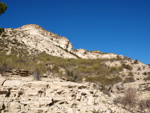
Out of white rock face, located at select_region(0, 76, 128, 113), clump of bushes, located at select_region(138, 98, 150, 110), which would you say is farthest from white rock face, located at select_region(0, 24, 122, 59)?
clump of bushes, located at select_region(138, 98, 150, 110)

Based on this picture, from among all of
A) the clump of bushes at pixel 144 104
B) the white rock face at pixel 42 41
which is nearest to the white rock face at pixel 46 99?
the clump of bushes at pixel 144 104

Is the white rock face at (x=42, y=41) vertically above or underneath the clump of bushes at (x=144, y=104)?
above

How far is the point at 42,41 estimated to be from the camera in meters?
36.8

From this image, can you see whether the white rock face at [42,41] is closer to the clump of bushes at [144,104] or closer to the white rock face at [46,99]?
the white rock face at [46,99]

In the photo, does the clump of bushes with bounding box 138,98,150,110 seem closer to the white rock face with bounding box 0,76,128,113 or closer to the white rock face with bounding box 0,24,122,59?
the white rock face with bounding box 0,76,128,113

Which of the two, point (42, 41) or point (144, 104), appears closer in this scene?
point (144, 104)

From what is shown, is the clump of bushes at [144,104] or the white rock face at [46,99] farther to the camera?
the clump of bushes at [144,104]

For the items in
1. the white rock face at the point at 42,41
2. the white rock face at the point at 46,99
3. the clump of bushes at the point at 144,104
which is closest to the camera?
the white rock face at the point at 46,99

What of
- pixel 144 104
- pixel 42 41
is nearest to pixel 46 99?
pixel 144 104

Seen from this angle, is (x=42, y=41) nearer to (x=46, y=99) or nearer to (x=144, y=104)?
(x=144, y=104)

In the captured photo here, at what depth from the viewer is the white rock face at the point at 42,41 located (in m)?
32.5

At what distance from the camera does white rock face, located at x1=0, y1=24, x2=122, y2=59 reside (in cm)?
3250

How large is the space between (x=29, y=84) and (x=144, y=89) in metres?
9.71

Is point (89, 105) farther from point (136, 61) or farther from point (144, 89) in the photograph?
point (136, 61)
